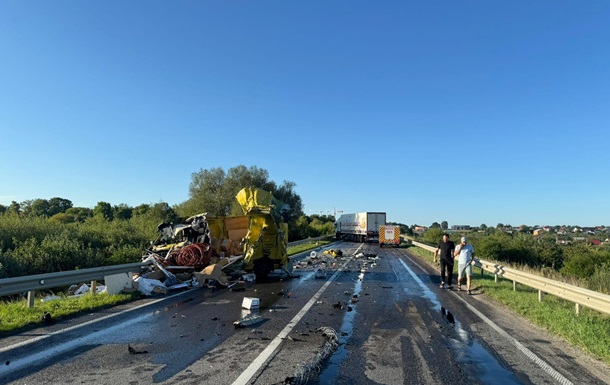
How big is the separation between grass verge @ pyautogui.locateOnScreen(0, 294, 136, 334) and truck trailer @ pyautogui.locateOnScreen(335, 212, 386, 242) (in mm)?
39604

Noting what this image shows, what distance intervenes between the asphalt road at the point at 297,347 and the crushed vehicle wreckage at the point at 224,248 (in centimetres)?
297

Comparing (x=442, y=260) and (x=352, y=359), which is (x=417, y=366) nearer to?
(x=352, y=359)

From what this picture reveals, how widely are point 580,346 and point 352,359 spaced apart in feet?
12.6

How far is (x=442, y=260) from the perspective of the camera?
538 inches

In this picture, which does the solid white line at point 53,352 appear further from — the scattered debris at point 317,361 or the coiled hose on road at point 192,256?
the coiled hose on road at point 192,256

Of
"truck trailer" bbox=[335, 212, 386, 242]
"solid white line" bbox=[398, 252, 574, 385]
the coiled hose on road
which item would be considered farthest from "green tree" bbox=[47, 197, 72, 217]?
"solid white line" bbox=[398, 252, 574, 385]

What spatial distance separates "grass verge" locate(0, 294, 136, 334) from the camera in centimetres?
736

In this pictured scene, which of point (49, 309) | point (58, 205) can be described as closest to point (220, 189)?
point (49, 309)

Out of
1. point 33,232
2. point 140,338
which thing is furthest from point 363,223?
point 140,338

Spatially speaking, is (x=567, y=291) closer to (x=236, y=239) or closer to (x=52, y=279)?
(x=236, y=239)

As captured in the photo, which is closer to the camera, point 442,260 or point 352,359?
point 352,359

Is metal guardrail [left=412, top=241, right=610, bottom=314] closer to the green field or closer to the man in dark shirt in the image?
the man in dark shirt

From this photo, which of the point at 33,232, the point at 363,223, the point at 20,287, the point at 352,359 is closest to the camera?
the point at 352,359

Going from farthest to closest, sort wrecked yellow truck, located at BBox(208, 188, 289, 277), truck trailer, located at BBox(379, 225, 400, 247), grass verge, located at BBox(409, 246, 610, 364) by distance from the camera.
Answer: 1. truck trailer, located at BBox(379, 225, 400, 247)
2. wrecked yellow truck, located at BBox(208, 188, 289, 277)
3. grass verge, located at BBox(409, 246, 610, 364)
